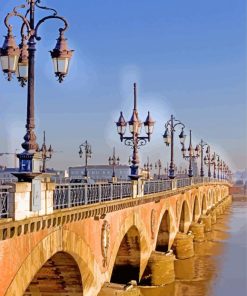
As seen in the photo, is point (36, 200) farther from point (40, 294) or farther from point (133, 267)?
point (133, 267)

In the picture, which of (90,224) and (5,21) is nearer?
(5,21)

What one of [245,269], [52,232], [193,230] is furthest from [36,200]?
[193,230]

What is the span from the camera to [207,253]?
127ft

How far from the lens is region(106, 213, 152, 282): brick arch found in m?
19.5

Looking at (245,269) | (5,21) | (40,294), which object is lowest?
(245,269)

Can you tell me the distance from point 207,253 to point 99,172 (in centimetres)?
8955

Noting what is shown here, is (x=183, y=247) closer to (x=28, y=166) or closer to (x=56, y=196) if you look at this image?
(x=56, y=196)

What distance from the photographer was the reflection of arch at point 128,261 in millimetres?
25328

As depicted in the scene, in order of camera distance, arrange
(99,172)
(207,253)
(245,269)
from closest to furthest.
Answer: (245,269) → (207,253) → (99,172)

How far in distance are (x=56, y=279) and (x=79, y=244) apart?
205cm

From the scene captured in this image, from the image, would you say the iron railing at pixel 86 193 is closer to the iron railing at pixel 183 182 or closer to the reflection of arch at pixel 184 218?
the iron railing at pixel 183 182

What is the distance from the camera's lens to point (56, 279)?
54.3 ft

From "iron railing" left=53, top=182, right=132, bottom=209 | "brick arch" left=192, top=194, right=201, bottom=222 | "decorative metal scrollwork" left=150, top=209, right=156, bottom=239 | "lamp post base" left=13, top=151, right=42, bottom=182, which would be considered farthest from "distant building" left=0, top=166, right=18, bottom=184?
"brick arch" left=192, top=194, right=201, bottom=222

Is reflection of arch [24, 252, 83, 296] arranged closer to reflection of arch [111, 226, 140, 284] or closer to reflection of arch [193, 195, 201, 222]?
reflection of arch [111, 226, 140, 284]
